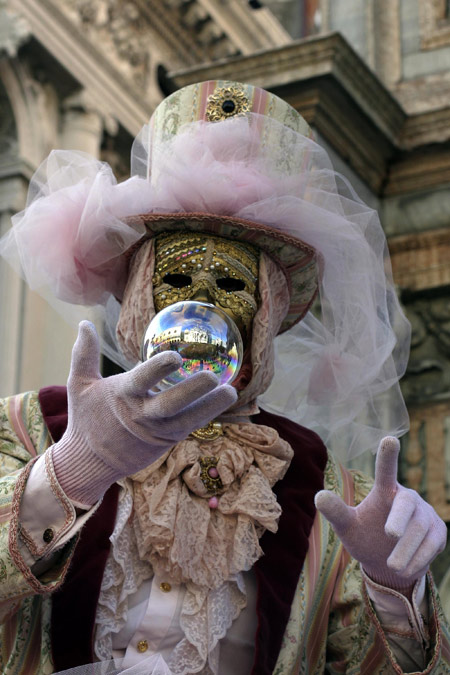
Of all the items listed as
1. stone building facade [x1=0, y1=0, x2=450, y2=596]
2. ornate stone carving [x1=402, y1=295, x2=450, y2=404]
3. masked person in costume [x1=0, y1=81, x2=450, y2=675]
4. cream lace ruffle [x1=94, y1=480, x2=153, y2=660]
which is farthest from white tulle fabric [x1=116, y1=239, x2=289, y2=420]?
ornate stone carving [x1=402, y1=295, x2=450, y2=404]

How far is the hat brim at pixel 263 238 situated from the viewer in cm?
297

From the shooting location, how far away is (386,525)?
2.55 m

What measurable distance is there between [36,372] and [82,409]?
750 centimetres

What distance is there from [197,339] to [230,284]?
376mm

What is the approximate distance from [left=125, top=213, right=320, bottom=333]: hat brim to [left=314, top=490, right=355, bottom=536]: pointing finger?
2.14 feet

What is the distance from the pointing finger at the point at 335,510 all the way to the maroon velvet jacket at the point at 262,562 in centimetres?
24

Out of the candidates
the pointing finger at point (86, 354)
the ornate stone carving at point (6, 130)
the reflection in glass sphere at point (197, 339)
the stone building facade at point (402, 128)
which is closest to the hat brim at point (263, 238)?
the reflection in glass sphere at point (197, 339)

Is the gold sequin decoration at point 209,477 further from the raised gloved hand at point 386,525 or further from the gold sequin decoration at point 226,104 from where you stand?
the gold sequin decoration at point 226,104

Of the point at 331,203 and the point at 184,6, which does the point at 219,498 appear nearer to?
the point at 331,203

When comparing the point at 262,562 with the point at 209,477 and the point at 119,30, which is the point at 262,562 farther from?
the point at 119,30

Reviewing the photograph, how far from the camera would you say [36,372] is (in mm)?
9945

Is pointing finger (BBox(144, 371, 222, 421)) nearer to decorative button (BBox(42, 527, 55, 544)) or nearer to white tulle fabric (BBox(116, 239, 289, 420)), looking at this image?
decorative button (BBox(42, 527, 55, 544))

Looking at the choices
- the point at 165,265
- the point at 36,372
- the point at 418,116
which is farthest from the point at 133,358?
the point at 36,372

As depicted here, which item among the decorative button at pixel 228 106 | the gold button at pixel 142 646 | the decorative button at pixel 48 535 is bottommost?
the gold button at pixel 142 646
